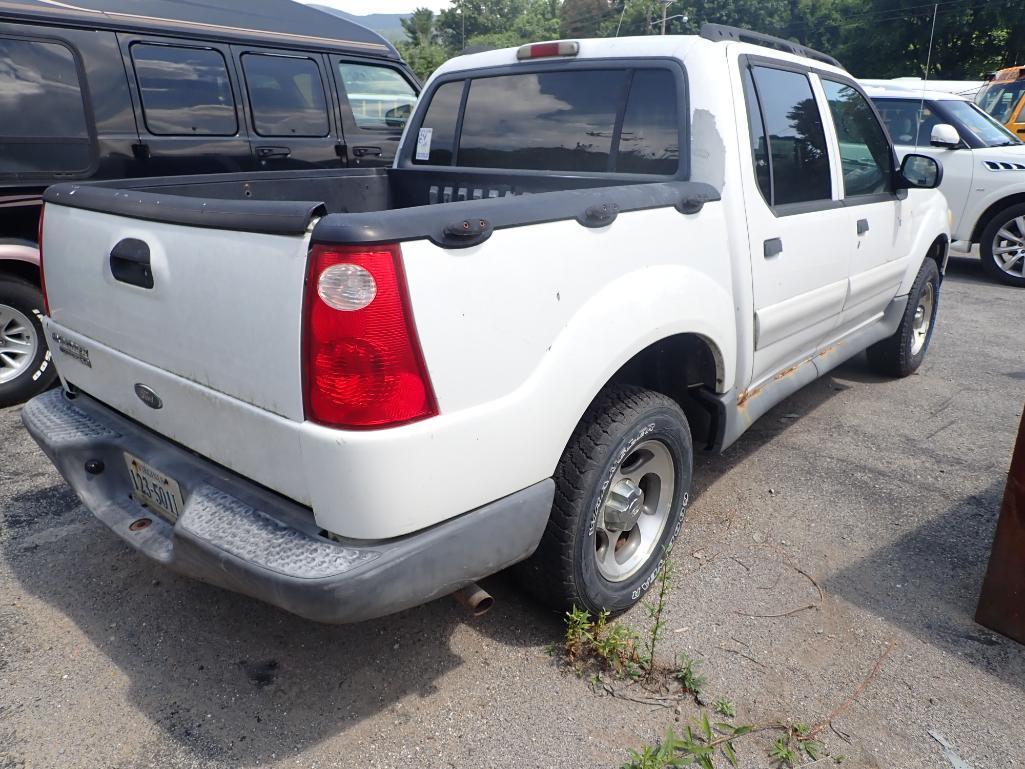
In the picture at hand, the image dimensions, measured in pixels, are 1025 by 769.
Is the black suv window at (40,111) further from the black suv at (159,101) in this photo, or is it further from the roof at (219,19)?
the roof at (219,19)

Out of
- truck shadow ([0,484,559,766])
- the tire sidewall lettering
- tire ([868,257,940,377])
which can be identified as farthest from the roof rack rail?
truck shadow ([0,484,559,766])

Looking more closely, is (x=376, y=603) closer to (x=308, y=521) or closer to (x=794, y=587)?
(x=308, y=521)

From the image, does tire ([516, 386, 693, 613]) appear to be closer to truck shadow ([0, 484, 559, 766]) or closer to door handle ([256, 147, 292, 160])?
truck shadow ([0, 484, 559, 766])

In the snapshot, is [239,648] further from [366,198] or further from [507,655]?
[366,198]

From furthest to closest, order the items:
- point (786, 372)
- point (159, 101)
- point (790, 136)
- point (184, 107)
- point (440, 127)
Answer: point (184, 107), point (159, 101), point (440, 127), point (786, 372), point (790, 136)

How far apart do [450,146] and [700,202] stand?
1.58 m

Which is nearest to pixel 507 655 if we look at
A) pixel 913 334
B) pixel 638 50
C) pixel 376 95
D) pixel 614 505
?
pixel 614 505

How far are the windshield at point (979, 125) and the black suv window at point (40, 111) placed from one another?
832 cm

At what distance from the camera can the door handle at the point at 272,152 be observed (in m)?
5.65

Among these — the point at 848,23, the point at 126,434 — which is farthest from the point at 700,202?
the point at 848,23

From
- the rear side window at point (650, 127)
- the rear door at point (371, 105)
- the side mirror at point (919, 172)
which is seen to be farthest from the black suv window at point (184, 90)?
the side mirror at point (919, 172)

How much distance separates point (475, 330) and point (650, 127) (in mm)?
1515

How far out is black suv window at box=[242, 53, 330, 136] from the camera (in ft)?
18.5

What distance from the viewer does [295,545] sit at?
1882 mm
